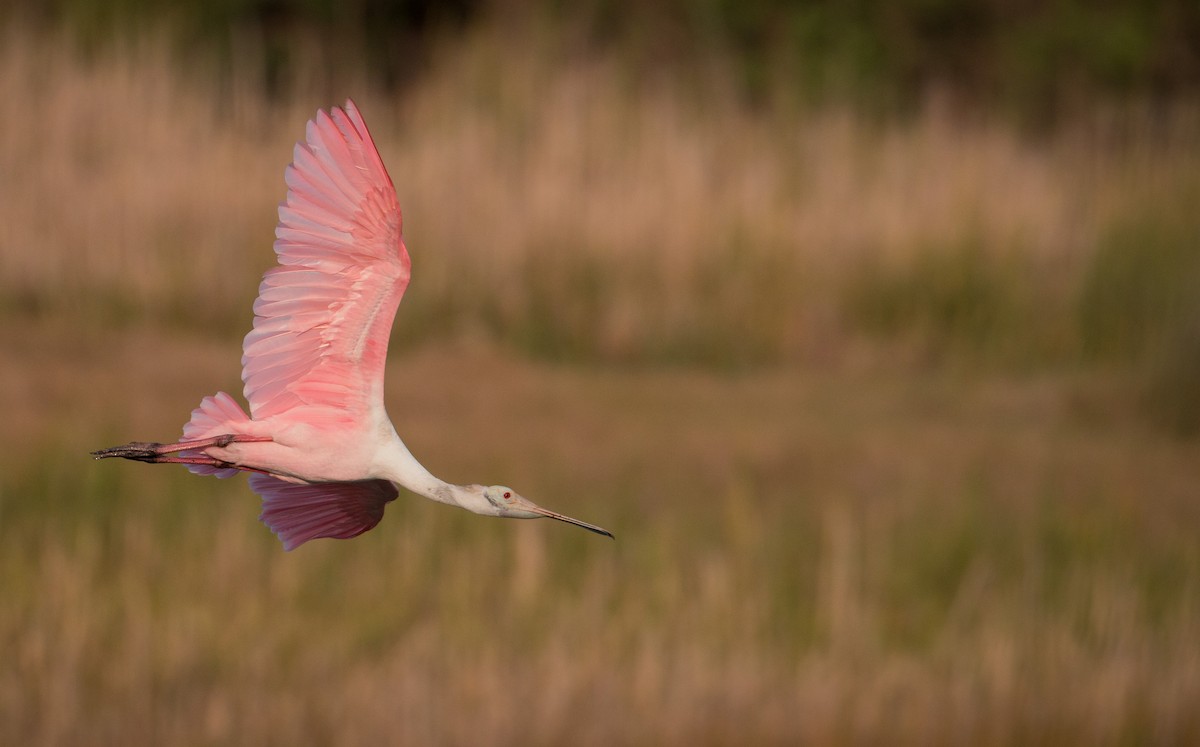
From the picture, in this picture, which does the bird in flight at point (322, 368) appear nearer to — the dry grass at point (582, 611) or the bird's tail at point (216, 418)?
the bird's tail at point (216, 418)

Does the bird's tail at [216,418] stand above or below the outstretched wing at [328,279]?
below

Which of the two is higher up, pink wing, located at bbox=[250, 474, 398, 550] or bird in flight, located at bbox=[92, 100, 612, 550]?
bird in flight, located at bbox=[92, 100, 612, 550]

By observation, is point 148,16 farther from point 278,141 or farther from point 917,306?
point 278,141

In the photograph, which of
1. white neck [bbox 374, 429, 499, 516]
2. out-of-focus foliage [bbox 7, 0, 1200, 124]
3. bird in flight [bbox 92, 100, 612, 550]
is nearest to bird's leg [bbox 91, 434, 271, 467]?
bird in flight [bbox 92, 100, 612, 550]

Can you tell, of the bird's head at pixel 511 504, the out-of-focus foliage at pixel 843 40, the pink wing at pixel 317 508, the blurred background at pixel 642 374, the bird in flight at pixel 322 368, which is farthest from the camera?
the out-of-focus foliage at pixel 843 40

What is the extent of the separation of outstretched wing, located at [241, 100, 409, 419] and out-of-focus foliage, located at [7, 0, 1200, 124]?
46.8 feet

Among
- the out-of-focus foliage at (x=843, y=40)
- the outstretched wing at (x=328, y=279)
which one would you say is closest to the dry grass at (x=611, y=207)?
the out-of-focus foliage at (x=843, y=40)

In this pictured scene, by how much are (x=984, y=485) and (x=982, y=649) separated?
2.48 m

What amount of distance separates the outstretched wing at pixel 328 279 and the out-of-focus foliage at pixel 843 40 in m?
14.3

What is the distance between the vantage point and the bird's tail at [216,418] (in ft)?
4.42

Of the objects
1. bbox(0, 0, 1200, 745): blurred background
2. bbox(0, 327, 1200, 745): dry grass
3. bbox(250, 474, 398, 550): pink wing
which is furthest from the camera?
bbox(0, 0, 1200, 745): blurred background

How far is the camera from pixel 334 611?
8453 mm

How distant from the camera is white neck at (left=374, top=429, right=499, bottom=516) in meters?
1.21

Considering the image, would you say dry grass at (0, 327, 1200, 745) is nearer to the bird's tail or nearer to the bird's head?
the bird's tail
